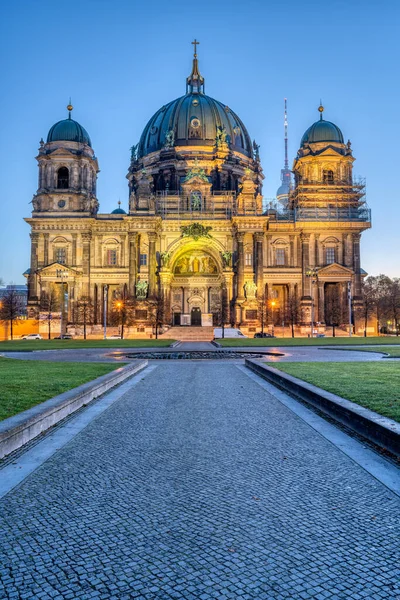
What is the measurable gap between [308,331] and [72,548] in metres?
64.4

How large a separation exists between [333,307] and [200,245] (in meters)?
20.0

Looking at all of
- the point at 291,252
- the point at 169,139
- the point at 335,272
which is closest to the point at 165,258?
the point at 291,252

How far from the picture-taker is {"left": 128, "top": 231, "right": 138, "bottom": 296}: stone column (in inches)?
2643

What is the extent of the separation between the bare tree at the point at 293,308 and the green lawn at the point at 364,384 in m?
46.7

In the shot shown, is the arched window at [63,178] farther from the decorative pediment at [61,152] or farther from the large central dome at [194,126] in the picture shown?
the large central dome at [194,126]

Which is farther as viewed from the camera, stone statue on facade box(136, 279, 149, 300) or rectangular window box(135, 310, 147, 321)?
stone statue on facade box(136, 279, 149, 300)

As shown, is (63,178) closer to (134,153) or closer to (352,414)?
(134,153)

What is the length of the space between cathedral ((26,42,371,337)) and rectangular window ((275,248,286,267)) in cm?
14

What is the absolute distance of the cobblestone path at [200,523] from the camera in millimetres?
3510

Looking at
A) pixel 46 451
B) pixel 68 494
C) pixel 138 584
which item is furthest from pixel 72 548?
pixel 46 451

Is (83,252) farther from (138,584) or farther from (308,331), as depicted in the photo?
(138,584)

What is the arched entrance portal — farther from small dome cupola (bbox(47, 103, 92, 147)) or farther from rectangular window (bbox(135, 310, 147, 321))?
small dome cupola (bbox(47, 103, 92, 147))

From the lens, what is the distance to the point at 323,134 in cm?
7231

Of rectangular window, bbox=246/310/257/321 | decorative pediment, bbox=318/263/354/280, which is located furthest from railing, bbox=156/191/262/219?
decorative pediment, bbox=318/263/354/280
